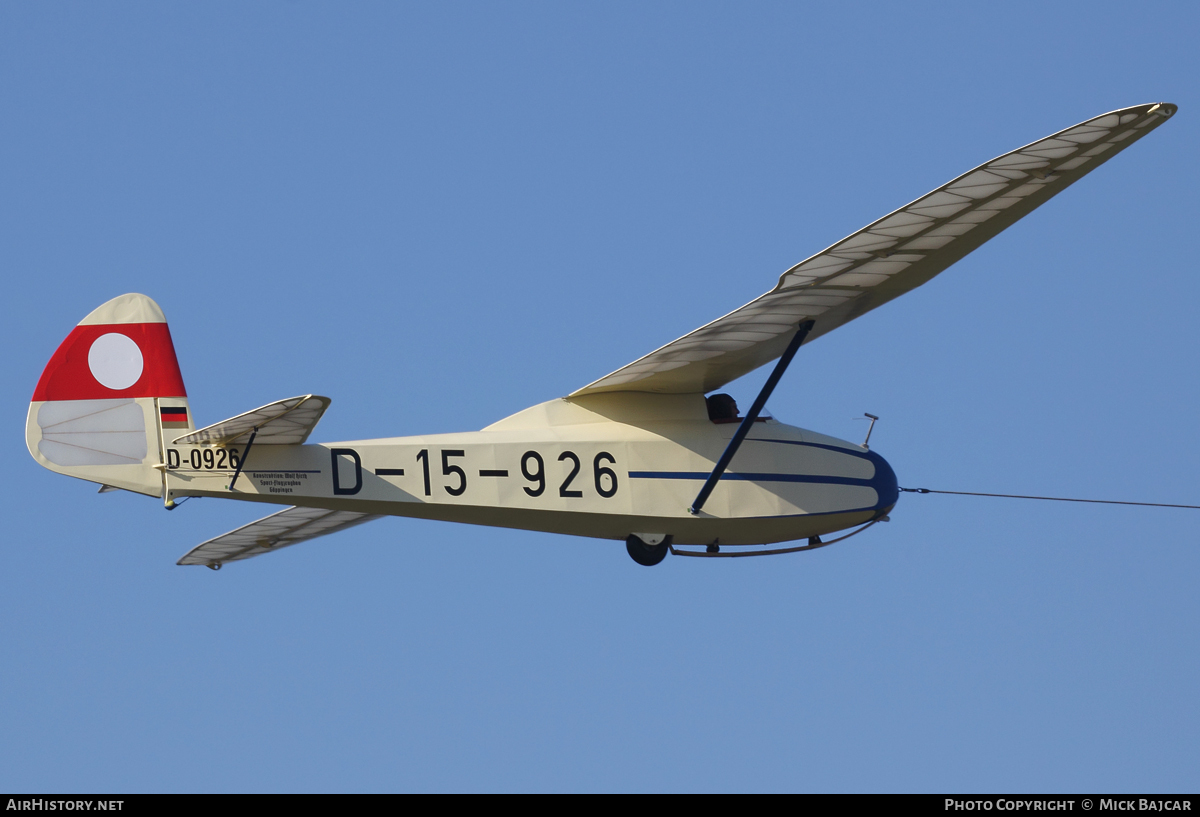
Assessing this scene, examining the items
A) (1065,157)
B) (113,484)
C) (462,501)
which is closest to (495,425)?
(462,501)

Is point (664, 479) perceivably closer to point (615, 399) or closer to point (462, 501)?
point (615, 399)

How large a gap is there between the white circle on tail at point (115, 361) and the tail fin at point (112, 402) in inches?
0.4

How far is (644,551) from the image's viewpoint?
662 inches

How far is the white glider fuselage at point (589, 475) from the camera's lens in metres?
15.4

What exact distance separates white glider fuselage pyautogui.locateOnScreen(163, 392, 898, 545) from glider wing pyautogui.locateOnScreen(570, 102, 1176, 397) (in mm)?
614

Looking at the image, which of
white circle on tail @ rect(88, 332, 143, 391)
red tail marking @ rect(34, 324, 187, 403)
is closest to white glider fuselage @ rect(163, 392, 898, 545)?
red tail marking @ rect(34, 324, 187, 403)

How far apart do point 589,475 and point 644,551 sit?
118 cm

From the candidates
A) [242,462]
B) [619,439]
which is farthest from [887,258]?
[242,462]

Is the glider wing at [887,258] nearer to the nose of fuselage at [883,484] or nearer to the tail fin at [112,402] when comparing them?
the nose of fuselage at [883,484]

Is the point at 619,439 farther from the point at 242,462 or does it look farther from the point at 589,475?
the point at 242,462

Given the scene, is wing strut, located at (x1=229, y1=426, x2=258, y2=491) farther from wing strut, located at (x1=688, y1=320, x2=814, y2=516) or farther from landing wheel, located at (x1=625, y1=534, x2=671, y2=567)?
wing strut, located at (x1=688, y1=320, x2=814, y2=516)

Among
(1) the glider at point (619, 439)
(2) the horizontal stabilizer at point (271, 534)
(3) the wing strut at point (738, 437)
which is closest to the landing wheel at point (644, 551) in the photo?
(1) the glider at point (619, 439)

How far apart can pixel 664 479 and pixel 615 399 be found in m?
1.19
